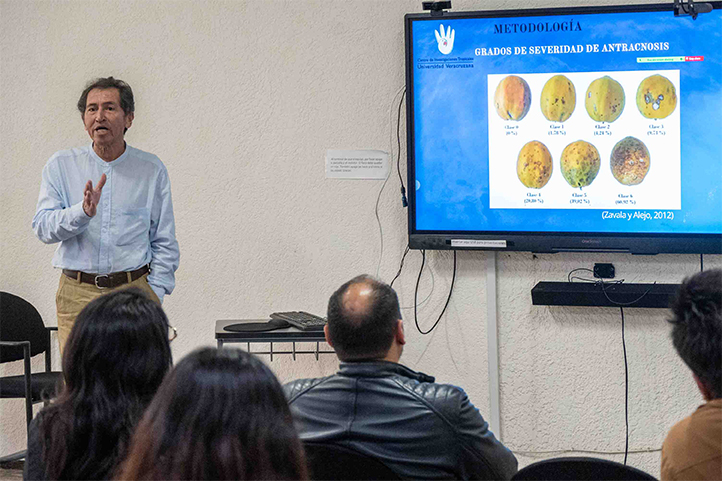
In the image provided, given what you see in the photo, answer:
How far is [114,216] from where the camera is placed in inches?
115

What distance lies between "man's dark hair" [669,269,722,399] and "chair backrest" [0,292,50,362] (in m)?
2.93

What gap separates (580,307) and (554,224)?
16.0 inches

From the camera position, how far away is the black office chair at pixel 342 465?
4.46 feet

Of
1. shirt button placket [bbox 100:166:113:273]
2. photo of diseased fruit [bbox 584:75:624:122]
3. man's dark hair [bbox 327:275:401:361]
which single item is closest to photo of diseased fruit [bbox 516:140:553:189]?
photo of diseased fruit [bbox 584:75:624:122]

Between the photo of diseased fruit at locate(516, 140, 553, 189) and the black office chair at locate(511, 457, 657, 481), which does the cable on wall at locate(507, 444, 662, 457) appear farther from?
the black office chair at locate(511, 457, 657, 481)

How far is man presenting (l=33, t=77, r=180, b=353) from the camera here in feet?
9.46

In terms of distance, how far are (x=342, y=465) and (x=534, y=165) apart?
2114 mm

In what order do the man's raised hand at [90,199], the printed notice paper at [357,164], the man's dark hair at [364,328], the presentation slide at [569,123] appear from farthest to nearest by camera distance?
the printed notice paper at [357,164] → the presentation slide at [569,123] → the man's raised hand at [90,199] → the man's dark hair at [364,328]

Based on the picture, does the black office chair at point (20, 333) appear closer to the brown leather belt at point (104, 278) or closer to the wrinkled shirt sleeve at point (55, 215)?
the brown leather belt at point (104, 278)

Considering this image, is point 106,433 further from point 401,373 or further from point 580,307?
point 580,307

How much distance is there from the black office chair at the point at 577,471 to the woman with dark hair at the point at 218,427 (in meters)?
0.55

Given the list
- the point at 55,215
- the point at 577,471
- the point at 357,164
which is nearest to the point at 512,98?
the point at 357,164

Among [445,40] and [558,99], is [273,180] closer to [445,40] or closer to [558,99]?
[445,40]

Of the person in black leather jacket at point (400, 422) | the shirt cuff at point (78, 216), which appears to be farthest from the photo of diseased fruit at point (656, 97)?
the shirt cuff at point (78, 216)
